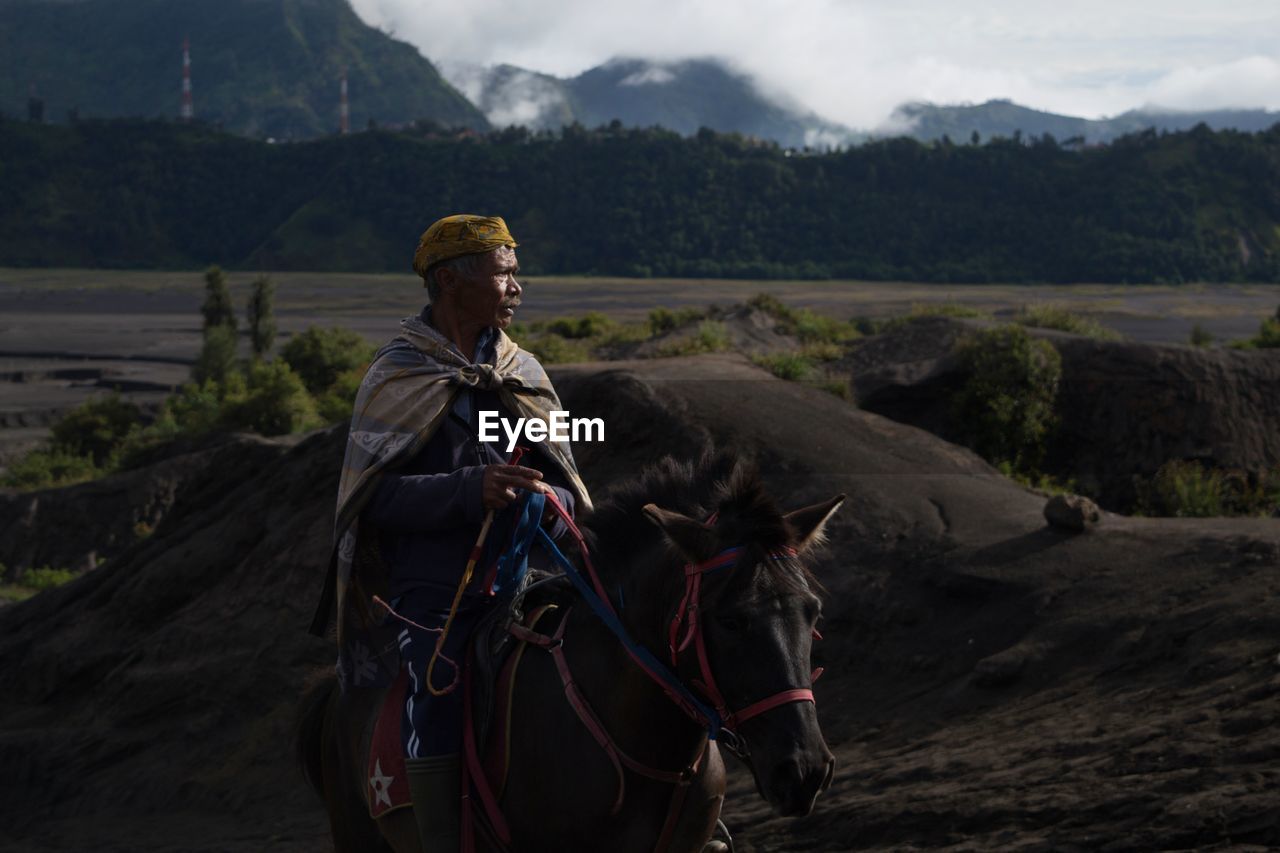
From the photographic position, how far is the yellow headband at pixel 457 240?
15.0 ft

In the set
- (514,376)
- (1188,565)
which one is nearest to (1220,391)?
(1188,565)

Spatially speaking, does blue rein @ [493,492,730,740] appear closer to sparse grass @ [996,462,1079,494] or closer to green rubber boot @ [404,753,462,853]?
green rubber boot @ [404,753,462,853]

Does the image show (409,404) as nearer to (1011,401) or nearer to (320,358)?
(1011,401)

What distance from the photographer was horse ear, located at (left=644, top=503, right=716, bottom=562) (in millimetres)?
3572

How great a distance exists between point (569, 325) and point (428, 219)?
340ft

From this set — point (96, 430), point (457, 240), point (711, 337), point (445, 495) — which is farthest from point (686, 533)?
point (96, 430)

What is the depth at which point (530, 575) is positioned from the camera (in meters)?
4.63

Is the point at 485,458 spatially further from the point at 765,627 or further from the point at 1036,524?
the point at 1036,524

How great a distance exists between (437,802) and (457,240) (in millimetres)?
1812

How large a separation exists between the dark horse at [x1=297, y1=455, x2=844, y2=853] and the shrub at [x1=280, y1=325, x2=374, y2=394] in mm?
29452

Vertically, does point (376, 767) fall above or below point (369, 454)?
below

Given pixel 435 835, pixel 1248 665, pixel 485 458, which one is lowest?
pixel 1248 665

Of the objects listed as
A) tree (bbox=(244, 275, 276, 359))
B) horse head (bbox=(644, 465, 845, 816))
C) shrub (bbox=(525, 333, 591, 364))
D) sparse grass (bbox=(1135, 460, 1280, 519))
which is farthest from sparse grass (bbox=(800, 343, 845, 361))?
tree (bbox=(244, 275, 276, 359))

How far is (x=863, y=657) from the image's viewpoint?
11.0 m
